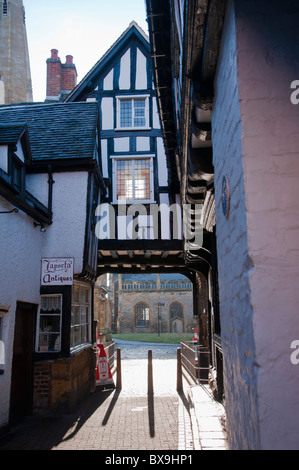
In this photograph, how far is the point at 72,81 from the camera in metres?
17.2

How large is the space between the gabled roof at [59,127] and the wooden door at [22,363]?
388 centimetres

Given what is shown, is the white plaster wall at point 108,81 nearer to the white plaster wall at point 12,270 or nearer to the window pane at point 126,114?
the window pane at point 126,114

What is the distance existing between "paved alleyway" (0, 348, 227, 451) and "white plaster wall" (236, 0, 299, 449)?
12.5 ft

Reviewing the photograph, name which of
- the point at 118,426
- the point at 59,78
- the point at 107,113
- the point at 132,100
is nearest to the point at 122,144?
the point at 107,113

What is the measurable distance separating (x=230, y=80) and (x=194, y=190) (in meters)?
3.01

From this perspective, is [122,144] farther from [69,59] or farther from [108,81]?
[69,59]

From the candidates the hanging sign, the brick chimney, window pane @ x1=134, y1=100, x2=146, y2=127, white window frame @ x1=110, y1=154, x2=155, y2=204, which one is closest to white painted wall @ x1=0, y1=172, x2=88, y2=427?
the hanging sign

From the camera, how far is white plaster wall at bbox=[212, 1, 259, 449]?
7.18 ft

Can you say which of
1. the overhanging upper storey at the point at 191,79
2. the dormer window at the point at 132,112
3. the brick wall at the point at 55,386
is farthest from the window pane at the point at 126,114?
the brick wall at the point at 55,386

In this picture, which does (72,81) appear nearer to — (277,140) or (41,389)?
(41,389)

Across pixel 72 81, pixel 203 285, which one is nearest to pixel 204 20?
pixel 203 285

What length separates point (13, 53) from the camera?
41406 mm

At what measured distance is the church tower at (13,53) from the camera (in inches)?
1555

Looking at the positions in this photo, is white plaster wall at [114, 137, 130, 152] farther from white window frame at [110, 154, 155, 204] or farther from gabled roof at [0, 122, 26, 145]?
gabled roof at [0, 122, 26, 145]
